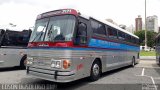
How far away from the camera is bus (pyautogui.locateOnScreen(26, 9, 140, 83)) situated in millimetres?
8578

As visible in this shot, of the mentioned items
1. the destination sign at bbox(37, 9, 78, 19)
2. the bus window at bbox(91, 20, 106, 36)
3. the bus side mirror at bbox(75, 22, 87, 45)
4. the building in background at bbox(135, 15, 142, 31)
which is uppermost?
the building in background at bbox(135, 15, 142, 31)

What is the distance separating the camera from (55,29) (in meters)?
9.09

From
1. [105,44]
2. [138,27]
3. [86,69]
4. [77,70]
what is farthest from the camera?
[138,27]

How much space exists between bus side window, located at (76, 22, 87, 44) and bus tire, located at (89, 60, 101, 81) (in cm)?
153

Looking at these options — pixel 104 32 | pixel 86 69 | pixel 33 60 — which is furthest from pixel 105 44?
pixel 33 60

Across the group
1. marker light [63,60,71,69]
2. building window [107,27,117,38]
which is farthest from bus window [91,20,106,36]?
marker light [63,60,71,69]

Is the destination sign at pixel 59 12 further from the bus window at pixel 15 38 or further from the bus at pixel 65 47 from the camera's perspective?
the bus window at pixel 15 38

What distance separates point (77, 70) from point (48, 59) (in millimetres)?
1194

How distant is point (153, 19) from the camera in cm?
13088

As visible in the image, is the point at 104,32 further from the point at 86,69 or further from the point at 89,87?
the point at 89,87

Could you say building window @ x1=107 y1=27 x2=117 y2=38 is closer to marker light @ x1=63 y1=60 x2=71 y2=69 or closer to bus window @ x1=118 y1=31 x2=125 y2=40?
bus window @ x1=118 y1=31 x2=125 y2=40

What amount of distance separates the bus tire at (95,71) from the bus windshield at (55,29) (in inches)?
98.1

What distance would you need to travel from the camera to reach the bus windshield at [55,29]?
8.80m

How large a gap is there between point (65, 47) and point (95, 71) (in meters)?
2.80
